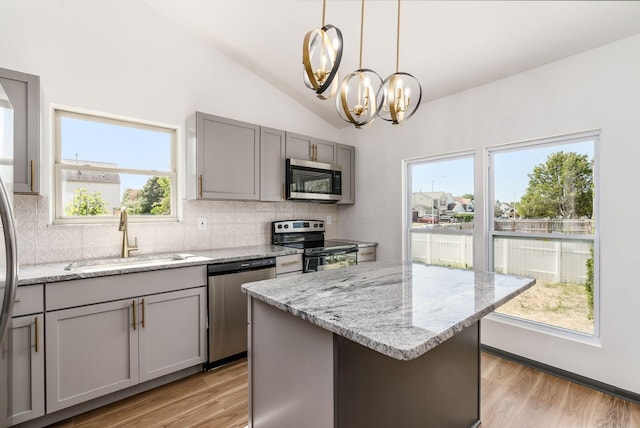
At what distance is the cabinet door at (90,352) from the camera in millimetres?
1800

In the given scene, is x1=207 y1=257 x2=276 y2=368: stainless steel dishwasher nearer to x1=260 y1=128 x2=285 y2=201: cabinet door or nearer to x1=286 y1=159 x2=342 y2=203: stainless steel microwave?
x1=260 y1=128 x2=285 y2=201: cabinet door

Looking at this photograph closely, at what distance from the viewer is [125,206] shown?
8.78ft

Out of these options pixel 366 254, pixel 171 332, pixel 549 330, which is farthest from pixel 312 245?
pixel 549 330

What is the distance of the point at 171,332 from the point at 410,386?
1.75 m

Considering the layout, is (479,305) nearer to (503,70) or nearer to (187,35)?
(503,70)

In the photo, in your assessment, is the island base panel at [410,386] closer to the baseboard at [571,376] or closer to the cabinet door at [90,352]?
the baseboard at [571,376]

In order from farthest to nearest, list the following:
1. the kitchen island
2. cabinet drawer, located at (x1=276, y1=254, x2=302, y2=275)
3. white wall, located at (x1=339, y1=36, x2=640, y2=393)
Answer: cabinet drawer, located at (x1=276, y1=254, x2=302, y2=275) < white wall, located at (x1=339, y1=36, x2=640, y2=393) < the kitchen island

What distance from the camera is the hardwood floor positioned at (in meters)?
1.86

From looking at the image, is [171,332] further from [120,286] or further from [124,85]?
[124,85]

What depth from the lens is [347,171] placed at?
3904 millimetres

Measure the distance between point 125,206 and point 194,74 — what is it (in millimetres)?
1410

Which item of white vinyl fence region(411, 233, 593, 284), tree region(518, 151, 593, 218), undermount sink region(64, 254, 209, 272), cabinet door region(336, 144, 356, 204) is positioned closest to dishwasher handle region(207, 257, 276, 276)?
undermount sink region(64, 254, 209, 272)

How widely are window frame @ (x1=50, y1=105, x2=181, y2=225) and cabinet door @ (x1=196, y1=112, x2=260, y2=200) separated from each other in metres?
0.38

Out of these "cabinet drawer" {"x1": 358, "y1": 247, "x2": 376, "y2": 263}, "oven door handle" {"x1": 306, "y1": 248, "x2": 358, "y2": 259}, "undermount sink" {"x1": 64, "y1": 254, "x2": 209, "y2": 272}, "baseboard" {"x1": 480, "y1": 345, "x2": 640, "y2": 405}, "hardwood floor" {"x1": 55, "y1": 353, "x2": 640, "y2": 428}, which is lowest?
"hardwood floor" {"x1": 55, "y1": 353, "x2": 640, "y2": 428}
